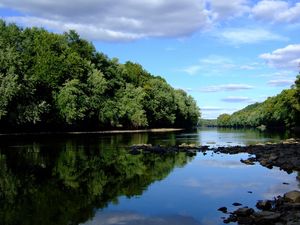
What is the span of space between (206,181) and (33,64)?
6036 cm

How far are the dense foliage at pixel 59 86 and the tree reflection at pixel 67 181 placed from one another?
28.5 metres

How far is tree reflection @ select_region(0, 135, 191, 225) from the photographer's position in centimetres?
1800

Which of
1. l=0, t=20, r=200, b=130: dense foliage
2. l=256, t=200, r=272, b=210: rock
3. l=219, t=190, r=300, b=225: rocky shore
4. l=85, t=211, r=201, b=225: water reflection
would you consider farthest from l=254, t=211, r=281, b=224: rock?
l=0, t=20, r=200, b=130: dense foliage

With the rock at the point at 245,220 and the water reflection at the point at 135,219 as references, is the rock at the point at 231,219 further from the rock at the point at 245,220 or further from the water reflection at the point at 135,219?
the water reflection at the point at 135,219

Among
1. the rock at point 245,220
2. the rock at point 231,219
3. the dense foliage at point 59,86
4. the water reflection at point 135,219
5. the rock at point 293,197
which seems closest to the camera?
the rock at point 245,220

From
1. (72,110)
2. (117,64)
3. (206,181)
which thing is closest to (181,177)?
(206,181)

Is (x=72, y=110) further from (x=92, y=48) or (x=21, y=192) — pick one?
(x=21, y=192)

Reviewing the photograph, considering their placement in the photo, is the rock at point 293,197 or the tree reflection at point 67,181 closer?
the tree reflection at point 67,181

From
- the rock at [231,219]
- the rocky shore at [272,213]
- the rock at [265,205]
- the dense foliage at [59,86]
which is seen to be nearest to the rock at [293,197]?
the rocky shore at [272,213]

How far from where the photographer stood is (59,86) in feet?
270

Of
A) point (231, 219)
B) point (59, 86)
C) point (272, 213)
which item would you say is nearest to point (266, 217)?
point (272, 213)

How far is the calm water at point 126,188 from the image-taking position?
1770 centimetres

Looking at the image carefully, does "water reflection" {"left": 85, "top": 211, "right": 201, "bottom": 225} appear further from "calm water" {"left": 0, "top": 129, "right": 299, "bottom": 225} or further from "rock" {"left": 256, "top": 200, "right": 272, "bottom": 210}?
"rock" {"left": 256, "top": 200, "right": 272, "bottom": 210}

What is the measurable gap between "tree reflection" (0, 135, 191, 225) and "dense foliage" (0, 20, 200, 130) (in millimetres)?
28468
